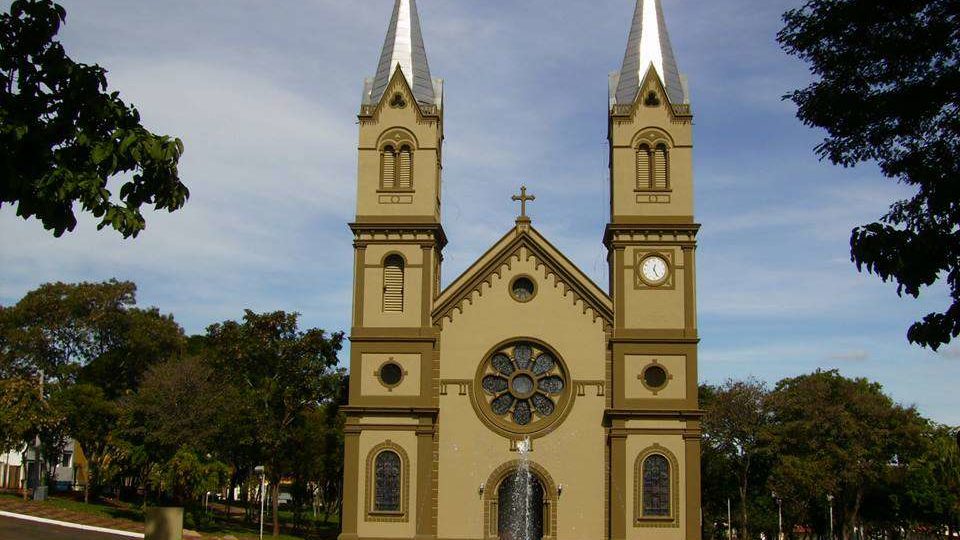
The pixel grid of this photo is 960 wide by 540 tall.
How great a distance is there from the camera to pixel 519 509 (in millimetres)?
38688

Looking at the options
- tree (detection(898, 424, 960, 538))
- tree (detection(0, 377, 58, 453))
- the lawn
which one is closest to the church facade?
the lawn

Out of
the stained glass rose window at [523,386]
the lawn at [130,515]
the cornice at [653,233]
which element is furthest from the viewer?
the lawn at [130,515]

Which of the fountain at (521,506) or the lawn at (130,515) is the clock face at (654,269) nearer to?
the fountain at (521,506)

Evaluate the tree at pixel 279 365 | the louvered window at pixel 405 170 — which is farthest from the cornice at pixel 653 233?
the tree at pixel 279 365

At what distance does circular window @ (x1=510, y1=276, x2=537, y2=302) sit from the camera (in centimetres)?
4022

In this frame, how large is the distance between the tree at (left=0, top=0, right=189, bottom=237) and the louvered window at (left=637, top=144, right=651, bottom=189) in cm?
3094

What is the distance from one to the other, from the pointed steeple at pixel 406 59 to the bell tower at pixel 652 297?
7.28m

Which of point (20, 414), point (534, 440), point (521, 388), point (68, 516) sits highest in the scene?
point (521, 388)

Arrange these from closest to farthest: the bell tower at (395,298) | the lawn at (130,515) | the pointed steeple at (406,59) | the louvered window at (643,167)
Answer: the bell tower at (395,298), the louvered window at (643,167), the pointed steeple at (406,59), the lawn at (130,515)

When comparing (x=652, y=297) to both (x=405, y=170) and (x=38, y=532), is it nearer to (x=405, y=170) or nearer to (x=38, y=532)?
(x=405, y=170)

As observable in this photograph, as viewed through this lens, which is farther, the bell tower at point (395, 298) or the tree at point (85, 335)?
the tree at point (85, 335)

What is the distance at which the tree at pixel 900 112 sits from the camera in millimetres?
12188

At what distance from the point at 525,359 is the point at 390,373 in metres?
4.90

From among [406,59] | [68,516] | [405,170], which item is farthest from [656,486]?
[68,516]
